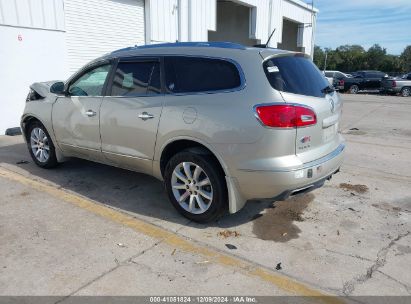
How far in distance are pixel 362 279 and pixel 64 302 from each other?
2.35 m

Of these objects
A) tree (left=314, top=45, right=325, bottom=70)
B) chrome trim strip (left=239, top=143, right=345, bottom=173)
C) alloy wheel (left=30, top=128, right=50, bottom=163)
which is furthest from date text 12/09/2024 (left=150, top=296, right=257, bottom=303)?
tree (left=314, top=45, right=325, bottom=70)

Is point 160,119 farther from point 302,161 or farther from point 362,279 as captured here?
point 362,279

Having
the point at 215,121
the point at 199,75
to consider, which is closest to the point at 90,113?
the point at 199,75

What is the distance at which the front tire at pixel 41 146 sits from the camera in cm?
575

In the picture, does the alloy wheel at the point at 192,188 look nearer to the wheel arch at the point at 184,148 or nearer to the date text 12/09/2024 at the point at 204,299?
the wheel arch at the point at 184,148

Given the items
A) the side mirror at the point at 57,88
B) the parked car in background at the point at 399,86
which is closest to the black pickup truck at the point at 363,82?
the parked car in background at the point at 399,86

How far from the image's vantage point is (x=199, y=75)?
3.94m

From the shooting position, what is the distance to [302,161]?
3590 mm

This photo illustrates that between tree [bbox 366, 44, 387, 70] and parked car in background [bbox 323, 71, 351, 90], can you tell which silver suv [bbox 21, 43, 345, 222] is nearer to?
parked car in background [bbox 323, 71, 351, 90]

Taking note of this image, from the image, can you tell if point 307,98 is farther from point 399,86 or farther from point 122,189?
point 399,86

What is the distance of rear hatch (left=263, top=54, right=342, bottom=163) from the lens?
3586 millimetres

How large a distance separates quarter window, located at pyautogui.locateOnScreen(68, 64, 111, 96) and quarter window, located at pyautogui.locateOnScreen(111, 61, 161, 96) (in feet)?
0.84

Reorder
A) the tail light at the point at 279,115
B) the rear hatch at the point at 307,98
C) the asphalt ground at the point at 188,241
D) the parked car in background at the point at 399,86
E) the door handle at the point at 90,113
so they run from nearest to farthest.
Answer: the asphalt ground at the point at 188,241, the tail light at the point at 279,115, the rear hatch at the point at 307,98, the door handle at the point at 90,113, the parked car in background at the point at 399,86

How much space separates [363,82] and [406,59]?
59373mm
